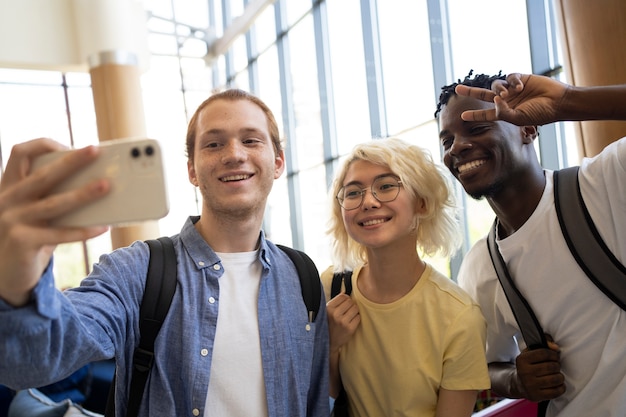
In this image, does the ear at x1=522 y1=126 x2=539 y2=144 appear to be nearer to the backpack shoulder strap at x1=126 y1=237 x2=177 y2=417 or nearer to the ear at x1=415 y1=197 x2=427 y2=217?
the ear at x1=415 y1=197 x2=427 y2=217

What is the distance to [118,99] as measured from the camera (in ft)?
28.5

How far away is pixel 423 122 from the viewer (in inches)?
283

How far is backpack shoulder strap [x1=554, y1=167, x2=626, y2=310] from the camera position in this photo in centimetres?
178

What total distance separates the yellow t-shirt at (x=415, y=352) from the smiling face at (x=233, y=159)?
66 centimetres

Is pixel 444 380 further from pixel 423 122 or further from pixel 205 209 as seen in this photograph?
pixel 423 122

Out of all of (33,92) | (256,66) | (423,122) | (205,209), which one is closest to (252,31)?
(256,66)

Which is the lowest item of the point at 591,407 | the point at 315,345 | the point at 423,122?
the point at 591,407

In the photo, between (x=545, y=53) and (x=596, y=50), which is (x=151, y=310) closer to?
(x=596, y=50)

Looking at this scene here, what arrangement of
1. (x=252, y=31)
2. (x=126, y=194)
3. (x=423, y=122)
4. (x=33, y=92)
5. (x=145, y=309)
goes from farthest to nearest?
(x=252, y=31)
(x=33, y=92)
(x=423, y=122)
(x=145, y=309)
(x=126, y=194)

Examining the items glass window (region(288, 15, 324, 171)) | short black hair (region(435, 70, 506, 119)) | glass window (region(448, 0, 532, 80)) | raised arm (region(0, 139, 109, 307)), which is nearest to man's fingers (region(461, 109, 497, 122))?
short black hair (region(435, 70, 506, 119))

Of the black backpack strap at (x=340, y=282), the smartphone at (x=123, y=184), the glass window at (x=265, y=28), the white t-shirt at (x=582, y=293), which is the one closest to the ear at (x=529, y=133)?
the white t-shirt at (x=582, y=293)

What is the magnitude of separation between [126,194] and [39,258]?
21 centimetres

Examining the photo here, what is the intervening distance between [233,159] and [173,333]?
65 cm

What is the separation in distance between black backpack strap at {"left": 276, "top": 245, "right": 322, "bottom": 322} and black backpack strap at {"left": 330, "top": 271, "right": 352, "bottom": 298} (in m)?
0.26
